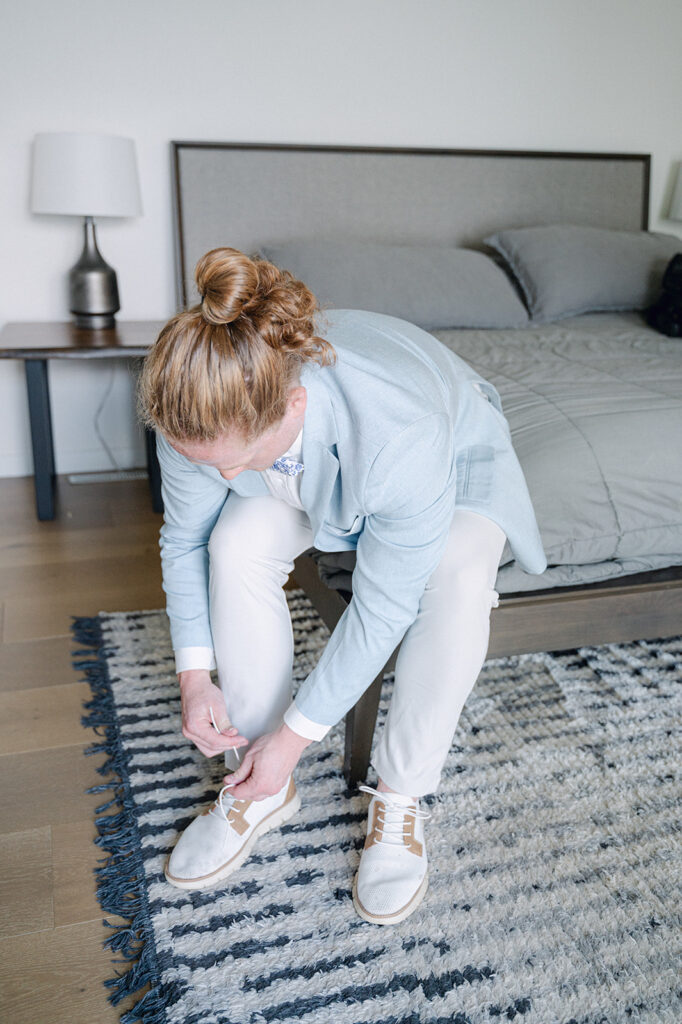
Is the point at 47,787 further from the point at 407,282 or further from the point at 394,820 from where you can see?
the point at 407,282

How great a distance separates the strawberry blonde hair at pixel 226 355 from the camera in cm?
83

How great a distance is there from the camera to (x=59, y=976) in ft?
3.22

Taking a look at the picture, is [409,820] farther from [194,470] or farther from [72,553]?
[72,553]

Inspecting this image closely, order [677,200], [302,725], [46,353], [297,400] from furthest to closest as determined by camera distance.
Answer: [677,200] < [46,353] < [302,725] < [297,400]

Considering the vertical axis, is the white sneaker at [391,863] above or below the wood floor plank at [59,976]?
above

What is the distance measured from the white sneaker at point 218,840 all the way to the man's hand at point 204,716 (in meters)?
0.06

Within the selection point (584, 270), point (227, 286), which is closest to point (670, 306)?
point (584, 270)

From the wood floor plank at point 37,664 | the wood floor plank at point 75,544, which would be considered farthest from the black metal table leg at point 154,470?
the wood floor plank at point 37,664

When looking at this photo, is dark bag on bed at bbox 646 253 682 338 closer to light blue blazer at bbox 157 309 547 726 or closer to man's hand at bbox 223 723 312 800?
light blue blazer at bbox 157 309 547 726

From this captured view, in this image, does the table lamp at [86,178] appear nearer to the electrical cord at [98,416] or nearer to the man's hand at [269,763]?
the electrical cord at [98,416]

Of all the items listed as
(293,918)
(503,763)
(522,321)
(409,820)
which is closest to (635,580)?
(503,763)

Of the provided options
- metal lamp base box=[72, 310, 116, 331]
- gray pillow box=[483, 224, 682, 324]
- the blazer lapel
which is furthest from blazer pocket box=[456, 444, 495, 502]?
metal lamp base box=[72, 310, 116, 331]

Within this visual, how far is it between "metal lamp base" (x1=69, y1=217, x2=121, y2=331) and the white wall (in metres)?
0.19

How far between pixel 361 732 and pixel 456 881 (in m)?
0.25
